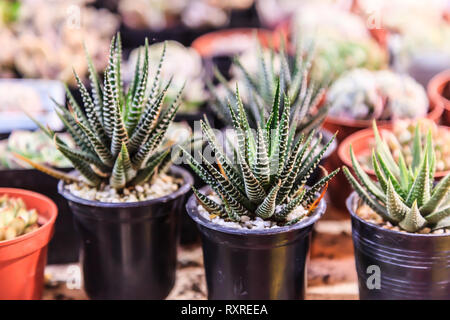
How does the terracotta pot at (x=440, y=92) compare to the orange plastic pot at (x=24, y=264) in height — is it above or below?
above

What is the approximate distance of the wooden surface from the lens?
2.13 metres

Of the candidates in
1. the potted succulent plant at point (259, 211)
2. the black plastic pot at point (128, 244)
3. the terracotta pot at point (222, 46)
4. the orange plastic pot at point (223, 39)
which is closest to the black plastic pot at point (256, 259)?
the potted succulent plant at point (259, 211)

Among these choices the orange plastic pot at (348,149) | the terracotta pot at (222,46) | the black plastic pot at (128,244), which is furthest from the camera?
the terracotta pot at (222,46)

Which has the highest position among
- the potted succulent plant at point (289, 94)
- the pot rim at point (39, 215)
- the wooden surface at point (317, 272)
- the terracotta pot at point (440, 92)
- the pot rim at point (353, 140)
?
A: the potted succulent plant at point (289, 94)

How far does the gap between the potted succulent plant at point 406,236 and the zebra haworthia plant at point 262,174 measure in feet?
0.57

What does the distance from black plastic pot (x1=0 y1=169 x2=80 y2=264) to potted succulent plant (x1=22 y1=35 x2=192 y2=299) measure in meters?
0.24

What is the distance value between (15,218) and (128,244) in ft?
1.29

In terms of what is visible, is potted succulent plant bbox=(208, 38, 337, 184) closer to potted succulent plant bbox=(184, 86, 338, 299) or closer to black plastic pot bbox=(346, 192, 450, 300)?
potted succulent plant bbox=(184, 86, 338, 299)

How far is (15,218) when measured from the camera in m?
1.87

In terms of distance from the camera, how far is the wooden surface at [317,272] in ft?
7.00

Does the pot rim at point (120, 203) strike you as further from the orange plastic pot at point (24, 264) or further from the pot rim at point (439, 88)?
the pot rim at point (439, 88)

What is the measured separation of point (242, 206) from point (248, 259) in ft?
0.56

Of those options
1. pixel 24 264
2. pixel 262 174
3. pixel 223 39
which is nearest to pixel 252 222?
pixel 262 174
